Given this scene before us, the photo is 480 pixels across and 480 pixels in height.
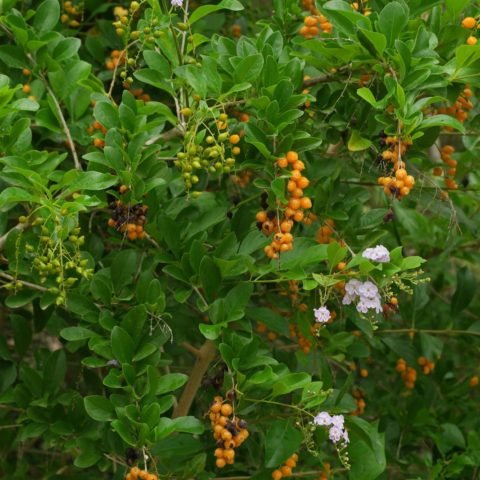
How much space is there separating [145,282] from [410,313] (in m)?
1.22

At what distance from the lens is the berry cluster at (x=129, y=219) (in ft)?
7.03

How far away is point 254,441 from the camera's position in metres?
2.68

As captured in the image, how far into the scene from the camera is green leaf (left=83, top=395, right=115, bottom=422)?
207cm

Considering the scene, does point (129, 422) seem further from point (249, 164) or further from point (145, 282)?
point (249, 164)

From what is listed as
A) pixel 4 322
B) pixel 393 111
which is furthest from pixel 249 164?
pixel 4 322

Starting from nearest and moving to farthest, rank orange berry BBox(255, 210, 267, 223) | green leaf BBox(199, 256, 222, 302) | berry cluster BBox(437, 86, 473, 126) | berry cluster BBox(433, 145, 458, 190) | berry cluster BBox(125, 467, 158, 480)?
berry cluster BBox(125, 467, 158, 480), orange berry BBox(255, 210, 267, 223), green leaf BBox(199, 256, 222, 302), berry cluster BBox(437, 86, 473, 126), berry cluster BBox(433, 145, 458, 190)

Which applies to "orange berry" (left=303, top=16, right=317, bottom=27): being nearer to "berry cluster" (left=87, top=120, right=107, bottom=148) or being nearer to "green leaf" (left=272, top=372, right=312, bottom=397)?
"berry cluster" (left=87, top=120, right=107, bottom=148)

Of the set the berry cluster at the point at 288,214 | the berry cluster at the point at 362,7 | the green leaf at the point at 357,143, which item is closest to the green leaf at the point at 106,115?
the berry cluster at the point at 288,214

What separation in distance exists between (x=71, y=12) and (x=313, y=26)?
83cm

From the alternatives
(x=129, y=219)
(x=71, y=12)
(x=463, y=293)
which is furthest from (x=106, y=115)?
(x=463, y=293)

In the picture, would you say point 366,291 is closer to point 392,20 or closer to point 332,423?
point 332,423

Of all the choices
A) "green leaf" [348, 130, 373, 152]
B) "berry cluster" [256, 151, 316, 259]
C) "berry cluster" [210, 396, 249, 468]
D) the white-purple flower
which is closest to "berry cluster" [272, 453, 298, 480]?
"berry cluster" [210, 396, 249, 468]

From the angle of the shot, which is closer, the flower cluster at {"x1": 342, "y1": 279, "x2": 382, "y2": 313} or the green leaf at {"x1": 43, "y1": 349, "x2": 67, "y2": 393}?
the flower cluster at {"x1": 342, "y1": 279, "x2": 382, "y2": 313}

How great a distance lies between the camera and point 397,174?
1.99m
